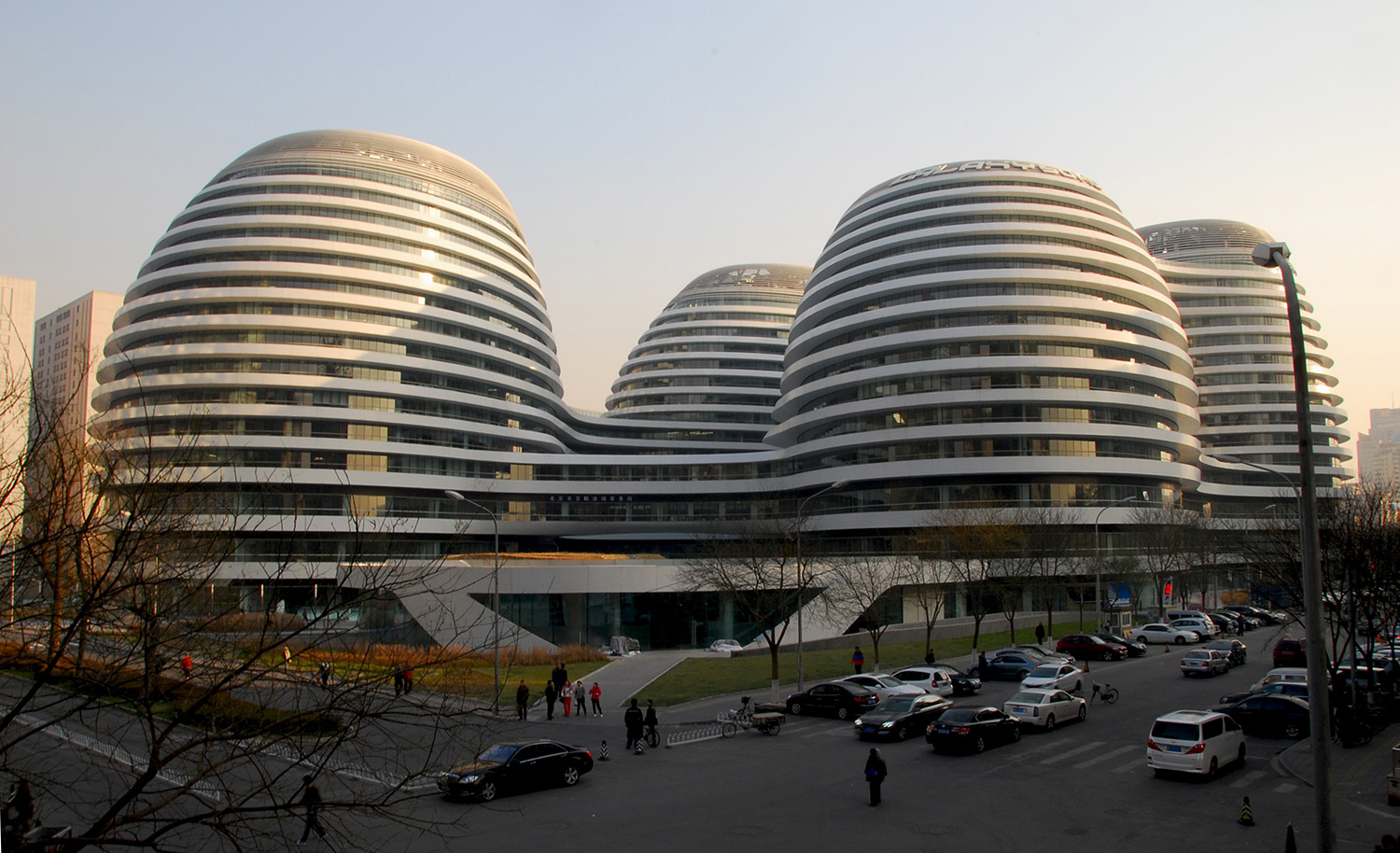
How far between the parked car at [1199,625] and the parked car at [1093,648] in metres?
8.42

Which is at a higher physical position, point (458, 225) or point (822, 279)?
point (458, 225)

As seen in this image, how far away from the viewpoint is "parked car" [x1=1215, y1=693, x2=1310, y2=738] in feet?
85.3

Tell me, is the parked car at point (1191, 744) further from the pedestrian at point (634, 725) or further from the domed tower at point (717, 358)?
the domed tower at point (717, 358)

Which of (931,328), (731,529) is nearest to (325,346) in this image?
(731,529)

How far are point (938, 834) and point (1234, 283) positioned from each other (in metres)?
126

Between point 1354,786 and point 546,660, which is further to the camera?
point 546,660

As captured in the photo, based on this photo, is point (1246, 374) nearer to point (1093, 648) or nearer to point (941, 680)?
point (1093, 648)

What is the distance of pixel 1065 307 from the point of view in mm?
79062

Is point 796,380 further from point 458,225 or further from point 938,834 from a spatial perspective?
point 938,834

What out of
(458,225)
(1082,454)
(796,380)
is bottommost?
(1082,454)

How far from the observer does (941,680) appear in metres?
33.5

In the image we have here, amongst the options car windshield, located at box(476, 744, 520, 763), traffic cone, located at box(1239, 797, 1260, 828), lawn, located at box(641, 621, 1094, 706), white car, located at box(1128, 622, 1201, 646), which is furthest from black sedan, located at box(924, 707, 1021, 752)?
white car, located at box(1128, 622, 1201, 646)

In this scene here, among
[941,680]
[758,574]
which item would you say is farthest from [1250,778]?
[758,574]

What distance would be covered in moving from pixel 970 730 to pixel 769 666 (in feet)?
67.1
